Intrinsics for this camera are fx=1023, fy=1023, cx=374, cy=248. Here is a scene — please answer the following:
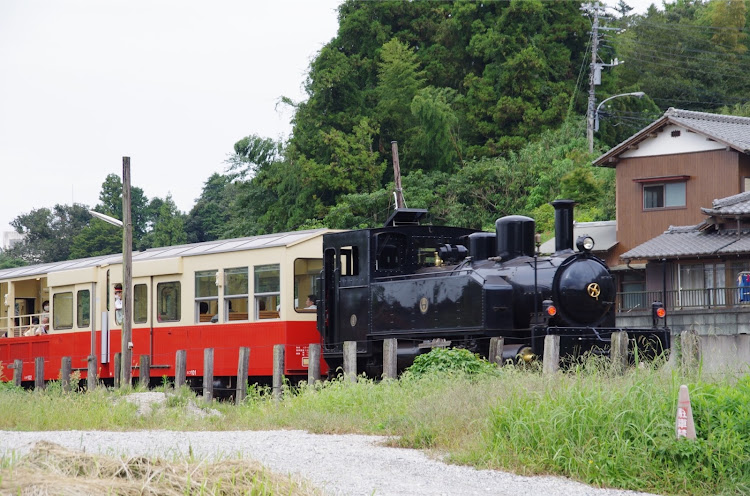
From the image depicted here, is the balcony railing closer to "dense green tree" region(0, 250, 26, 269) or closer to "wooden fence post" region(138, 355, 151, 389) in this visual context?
"wooden fence post" region(138, 355, 151, 389)

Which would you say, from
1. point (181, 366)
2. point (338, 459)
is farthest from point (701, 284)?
point (338, 459)

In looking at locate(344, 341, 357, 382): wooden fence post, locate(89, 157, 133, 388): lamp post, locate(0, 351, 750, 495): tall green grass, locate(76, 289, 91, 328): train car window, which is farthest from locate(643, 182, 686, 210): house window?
locate(0, 351, 750, 495): tall green grass

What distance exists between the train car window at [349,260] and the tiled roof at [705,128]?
19220mm

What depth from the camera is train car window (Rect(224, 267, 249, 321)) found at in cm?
1941

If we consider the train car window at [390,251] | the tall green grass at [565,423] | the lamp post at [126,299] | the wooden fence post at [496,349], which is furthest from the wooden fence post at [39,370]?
the wooden fence post at [496,349]

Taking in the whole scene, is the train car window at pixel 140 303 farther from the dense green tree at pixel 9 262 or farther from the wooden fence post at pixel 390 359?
the dense green tree at pixel 9 262

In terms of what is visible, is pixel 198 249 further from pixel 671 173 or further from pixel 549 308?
pixel 671 173

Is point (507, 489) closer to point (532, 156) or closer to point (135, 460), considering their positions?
point (135, 460)

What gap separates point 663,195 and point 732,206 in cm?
561

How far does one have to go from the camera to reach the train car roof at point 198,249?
62.7 ft

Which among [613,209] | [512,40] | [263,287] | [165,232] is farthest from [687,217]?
[165,232]

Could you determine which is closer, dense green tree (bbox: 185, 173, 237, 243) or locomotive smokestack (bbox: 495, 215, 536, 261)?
locomotive smokestack (bbox: 495, 215, 536, 261)

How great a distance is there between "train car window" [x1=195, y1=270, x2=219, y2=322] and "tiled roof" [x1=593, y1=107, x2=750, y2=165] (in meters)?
19.0

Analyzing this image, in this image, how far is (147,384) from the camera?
1934 centimetres
